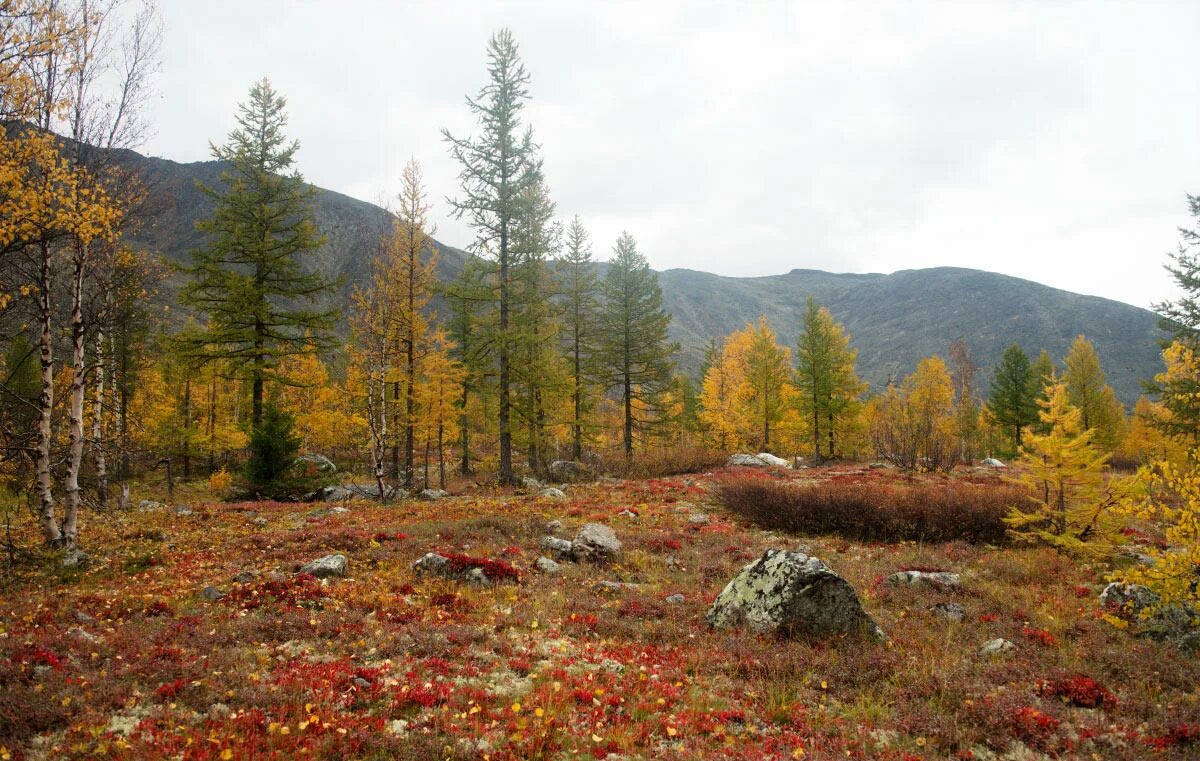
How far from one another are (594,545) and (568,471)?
1469cm

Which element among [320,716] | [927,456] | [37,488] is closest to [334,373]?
[37,488]

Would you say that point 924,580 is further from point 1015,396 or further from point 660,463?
point 1015,396

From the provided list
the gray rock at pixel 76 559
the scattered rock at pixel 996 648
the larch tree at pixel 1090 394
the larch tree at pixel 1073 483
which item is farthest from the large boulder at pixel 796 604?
the larch tree at pixel 1090 394

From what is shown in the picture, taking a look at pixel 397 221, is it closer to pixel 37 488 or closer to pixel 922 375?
pixel 37 488

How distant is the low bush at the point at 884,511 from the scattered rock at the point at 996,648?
759 cm

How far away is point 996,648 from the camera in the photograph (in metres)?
7.27

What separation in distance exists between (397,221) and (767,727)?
23686 millimetres

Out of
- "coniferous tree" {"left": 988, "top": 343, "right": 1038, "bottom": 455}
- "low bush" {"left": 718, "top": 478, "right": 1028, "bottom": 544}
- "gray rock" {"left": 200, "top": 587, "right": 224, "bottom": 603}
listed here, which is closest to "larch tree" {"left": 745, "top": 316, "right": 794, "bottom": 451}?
"coniferous tree" {"left": 988, "top": 343, "right": 1038, "bottom": 455}

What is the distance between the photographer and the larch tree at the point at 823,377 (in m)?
36.0

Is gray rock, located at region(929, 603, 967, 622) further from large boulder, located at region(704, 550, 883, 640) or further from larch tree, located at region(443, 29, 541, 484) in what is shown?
larch tree, located at region(443, 29, 541, 484)

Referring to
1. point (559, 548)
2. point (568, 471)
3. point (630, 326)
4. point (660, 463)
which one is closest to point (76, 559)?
point (559, 548)

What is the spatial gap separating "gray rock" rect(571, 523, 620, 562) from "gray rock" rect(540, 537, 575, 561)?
3.8 inches

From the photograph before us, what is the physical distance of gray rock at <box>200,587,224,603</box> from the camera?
8.27 metres

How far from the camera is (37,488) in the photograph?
30.6 ft
